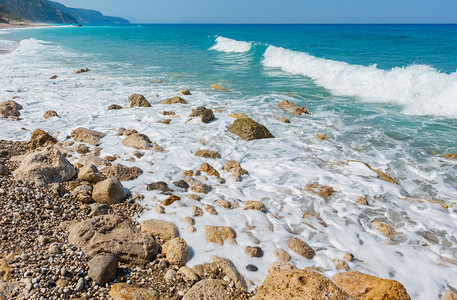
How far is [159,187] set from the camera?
4.82 m

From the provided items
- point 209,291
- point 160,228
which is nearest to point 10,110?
point 160,228

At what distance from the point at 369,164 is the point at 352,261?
3.07m

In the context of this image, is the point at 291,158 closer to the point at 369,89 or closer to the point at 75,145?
the point at 75,145

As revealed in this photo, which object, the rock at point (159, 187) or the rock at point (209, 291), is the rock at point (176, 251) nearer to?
the rock at point (209, 291)

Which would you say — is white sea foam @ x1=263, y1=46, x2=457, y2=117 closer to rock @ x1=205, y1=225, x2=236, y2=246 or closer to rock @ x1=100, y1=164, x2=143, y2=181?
rock @ x1=205, y1=225, x2=236, y2=246

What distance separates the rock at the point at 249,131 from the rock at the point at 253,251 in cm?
391

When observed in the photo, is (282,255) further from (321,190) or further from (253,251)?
(321,190)

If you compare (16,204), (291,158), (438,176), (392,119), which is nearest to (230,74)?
(392,119)

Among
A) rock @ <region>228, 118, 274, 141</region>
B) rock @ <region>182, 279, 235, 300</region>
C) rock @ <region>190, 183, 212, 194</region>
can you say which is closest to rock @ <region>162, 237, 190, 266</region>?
rock @ <region>182, 279, 235, 300</region>

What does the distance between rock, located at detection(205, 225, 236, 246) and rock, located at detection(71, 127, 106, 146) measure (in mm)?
3881

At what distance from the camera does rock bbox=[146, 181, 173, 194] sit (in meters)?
4.77

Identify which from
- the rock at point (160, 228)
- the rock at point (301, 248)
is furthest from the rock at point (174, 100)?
the rock at point (301, 248)

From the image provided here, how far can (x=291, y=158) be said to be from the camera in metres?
6.25

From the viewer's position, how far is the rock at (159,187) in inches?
188
